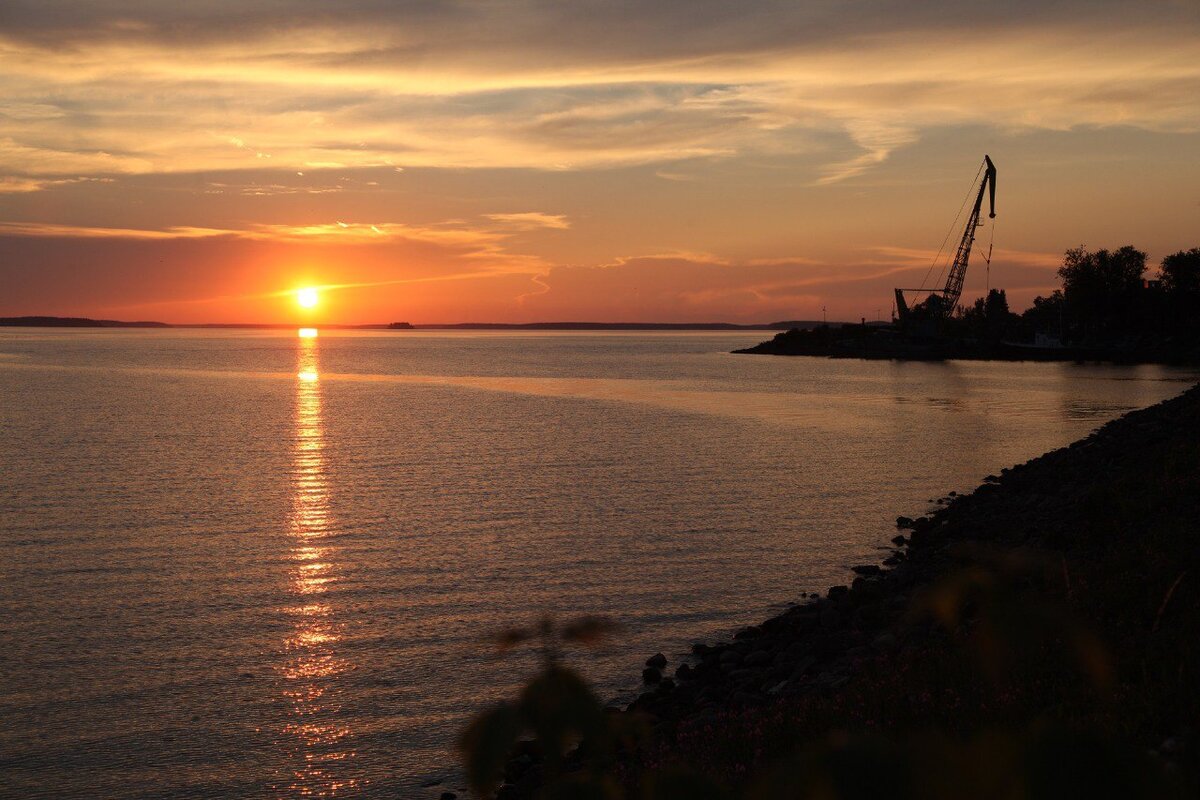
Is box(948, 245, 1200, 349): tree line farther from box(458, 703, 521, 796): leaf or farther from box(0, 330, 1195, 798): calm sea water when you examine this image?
box(458, 703, 521, 796): leaf

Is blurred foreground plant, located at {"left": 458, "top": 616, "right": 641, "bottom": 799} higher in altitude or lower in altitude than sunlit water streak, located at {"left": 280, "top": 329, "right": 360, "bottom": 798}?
higher

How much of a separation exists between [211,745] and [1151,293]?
196m

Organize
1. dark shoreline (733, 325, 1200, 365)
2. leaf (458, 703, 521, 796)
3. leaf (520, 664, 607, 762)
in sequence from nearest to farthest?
leaf (458, 703, 521, 796) → leaf (520, 664, 607, 762) → dark shoreline (733, 325, 1200, 365)

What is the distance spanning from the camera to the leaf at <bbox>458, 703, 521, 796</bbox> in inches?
106

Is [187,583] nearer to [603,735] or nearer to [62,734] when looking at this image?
[62,734]

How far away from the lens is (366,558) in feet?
88.3

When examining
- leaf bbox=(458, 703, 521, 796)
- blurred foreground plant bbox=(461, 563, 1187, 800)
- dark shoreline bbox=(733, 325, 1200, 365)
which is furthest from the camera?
dark shoreline bbox=(733, 325, 1200, 365)

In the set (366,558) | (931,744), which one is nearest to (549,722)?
(931,744)

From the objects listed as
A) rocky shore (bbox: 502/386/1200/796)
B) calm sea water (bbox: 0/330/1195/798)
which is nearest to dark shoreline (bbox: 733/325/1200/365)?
calm sea water (bbox: 0/330/1195/798)

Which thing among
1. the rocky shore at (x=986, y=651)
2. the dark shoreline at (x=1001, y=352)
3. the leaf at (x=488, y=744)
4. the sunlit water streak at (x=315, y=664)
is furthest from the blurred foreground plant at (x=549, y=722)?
the dark shoreline at (x=1001, y=352)

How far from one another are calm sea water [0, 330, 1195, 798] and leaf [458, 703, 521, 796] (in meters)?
0.25

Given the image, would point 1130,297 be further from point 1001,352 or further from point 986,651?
point 986,651

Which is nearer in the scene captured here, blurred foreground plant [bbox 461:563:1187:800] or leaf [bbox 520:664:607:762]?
blurred foreground plant [bbox 461:563:1187:800]

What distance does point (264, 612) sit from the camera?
2175 centimetres
